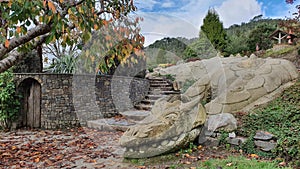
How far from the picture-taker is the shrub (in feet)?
18.9

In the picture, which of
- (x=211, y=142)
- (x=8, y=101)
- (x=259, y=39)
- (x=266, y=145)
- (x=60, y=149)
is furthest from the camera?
(x=259, y=39)

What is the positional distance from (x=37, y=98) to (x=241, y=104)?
4.95 m

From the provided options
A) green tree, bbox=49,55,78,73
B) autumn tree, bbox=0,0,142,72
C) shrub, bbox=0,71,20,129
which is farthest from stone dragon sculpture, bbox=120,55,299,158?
shrub, bbox=0,71,20,129

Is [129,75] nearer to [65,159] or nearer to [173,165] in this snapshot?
[65,159]

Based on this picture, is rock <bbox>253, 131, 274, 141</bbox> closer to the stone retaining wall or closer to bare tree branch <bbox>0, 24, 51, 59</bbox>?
bare tree branch <bbox>0, 24, 51, 59</bbox>

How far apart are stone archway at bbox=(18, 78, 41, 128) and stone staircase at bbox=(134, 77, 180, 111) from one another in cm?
284

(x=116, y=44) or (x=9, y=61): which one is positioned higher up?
(x=116, y=44)

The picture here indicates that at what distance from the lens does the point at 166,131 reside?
3383 mm

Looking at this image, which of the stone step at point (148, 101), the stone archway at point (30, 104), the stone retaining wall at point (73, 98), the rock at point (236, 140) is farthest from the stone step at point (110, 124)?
the rock at point (236, 140)

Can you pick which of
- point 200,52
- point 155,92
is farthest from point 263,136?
point 200,52

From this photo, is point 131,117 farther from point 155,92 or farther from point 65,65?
point 65,65

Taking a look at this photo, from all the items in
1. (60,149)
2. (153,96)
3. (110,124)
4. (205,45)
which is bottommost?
(60,149)

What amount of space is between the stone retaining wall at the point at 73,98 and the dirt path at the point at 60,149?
1.38 feet

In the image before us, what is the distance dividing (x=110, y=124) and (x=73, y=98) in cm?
128
